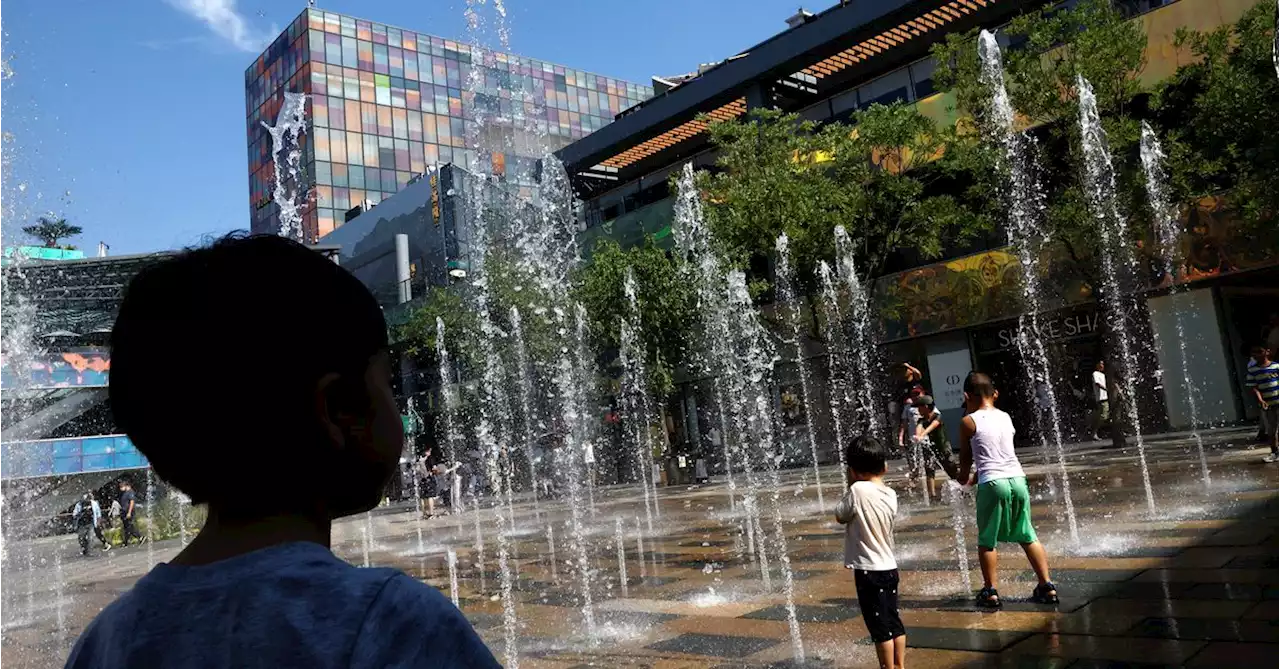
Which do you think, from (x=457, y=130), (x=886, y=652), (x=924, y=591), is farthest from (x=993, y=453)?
(x=457, y=130)

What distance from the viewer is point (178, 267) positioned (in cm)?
114

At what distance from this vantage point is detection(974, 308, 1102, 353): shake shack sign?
22.6m

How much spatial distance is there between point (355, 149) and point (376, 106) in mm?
4206

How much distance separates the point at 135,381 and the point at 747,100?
29.5 metres

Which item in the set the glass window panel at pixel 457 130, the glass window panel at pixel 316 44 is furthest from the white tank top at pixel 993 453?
the glass window panel at pixel 457 130

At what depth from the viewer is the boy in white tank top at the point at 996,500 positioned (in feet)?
19.1

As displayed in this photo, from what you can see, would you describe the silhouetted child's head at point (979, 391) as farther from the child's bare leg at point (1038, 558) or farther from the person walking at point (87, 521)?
the person walking at point (87, 521)

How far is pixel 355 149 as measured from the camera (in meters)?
66.7

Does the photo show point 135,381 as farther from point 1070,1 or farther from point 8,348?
point 8,348

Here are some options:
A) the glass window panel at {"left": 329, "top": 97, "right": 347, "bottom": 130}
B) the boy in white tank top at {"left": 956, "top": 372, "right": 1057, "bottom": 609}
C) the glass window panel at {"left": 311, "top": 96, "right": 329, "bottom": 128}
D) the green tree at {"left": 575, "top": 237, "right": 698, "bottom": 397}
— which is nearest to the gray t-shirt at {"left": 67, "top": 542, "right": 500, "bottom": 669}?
the boy in white tank top at {"left": 956, "top": 372, "right": 1057, "bottom": 609}

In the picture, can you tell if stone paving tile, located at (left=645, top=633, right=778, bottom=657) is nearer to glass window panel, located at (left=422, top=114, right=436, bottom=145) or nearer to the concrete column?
the concrete column

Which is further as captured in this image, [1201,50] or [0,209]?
[1201,50]

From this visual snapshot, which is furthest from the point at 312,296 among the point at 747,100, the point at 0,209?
the point at 747,100

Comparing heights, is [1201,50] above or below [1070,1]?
below
